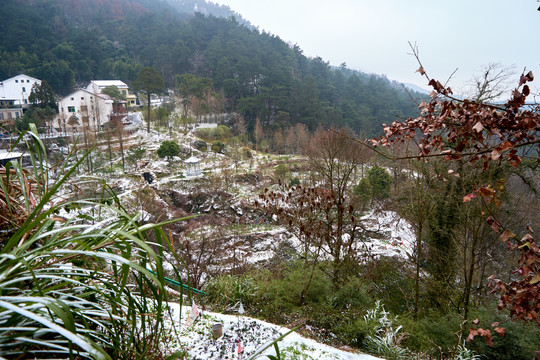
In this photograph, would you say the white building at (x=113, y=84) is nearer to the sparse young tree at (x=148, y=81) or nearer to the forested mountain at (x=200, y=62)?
the forested mountain at (x=200, y=62)

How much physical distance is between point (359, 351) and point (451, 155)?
9.65 feet

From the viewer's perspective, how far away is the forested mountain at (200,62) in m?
32.0

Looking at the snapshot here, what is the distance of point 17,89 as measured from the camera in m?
29.2

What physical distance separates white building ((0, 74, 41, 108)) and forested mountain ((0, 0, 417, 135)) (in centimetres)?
279

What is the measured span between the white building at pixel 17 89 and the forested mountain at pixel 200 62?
2.79m

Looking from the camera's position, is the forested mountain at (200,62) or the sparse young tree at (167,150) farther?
the forested mountain at (200,62)

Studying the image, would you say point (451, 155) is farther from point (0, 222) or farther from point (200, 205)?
point (200, 205)

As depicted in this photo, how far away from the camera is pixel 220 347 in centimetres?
296

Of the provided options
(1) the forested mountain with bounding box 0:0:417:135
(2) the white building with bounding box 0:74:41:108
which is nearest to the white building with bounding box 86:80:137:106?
(1) the forested mountain with bounding box 0:0:417:135

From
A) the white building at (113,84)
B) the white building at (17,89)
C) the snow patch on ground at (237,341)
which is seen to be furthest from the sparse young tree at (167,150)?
the snow patch on ground at (237,341)

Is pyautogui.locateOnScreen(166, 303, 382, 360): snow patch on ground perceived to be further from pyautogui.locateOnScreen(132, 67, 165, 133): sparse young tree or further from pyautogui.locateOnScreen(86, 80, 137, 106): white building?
pyautogui.locateOnScreen(86, 80, 137, 106): white building

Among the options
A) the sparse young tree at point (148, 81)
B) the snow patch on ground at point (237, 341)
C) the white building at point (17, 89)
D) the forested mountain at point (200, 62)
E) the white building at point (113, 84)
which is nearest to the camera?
the snow patch on ground at point (237, 341)

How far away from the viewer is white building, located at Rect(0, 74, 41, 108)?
1114 inches

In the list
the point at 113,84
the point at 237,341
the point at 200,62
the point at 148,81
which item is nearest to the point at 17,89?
the point at 113,84
